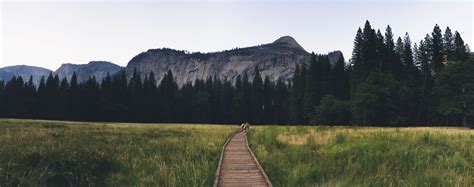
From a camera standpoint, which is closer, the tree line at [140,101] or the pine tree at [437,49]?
the pine tree at [437,49]

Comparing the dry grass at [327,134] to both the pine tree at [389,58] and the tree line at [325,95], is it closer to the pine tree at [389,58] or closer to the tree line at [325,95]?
the tree line at [325,95]

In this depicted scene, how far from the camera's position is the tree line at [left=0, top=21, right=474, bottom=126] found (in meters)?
63.3

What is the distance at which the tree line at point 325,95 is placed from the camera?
63.3m

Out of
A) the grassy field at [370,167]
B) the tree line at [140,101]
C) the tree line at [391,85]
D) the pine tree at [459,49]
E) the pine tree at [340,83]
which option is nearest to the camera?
the grassy field at [370,167]

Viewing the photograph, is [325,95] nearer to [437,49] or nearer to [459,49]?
[437,49]

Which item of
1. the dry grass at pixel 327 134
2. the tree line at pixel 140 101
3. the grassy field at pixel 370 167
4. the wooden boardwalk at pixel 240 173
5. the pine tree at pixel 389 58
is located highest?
the pine tree at pixel 389 58

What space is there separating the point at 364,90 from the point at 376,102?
276 cm

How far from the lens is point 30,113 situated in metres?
85.0

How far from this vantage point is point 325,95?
249 ft

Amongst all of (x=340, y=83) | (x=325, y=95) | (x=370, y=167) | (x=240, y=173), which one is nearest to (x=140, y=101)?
(x=325, y=95)

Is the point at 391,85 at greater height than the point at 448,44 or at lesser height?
lesser

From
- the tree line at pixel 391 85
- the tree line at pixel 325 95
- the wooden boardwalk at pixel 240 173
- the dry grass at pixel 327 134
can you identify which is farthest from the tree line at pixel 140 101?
the wooden boardwalk at pixel 240 173

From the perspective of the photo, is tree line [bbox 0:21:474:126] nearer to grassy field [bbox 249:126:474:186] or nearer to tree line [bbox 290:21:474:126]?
tree line [bbox 290:21:474:126]

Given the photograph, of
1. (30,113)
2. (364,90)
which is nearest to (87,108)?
(30,113)
